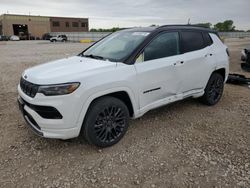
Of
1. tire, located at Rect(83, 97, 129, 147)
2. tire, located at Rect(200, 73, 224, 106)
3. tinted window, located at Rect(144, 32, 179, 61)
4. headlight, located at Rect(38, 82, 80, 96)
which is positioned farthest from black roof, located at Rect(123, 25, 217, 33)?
headlight, located at Rect(38, 82, 80, 96)

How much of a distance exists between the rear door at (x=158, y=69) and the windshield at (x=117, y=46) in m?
0.22

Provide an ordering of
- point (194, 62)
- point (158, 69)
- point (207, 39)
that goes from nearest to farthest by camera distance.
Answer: point (158, 69) < point (194, 62) < point (207, 39)

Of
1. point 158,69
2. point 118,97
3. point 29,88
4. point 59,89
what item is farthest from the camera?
point 158,69

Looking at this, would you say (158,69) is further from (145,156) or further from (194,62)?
(145,156)

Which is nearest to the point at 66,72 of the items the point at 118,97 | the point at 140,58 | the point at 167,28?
the point at 118,97

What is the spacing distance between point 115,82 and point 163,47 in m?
1.24

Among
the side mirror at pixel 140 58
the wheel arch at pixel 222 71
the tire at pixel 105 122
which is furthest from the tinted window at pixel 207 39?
the tire at pixel 105 122

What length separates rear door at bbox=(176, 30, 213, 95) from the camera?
13.3 feet

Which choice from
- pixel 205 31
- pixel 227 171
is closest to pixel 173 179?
pixel 227 171

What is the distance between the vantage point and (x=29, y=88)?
298cm

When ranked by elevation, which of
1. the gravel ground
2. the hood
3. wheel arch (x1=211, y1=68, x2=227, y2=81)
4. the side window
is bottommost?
the gravel ground

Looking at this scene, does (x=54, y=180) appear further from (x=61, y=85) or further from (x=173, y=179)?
(x=173, y=179)

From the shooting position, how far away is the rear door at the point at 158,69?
3422mm

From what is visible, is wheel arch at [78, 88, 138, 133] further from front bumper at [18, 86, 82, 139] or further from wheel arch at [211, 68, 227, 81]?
wheel arch at [211, 68, 227, 81]
